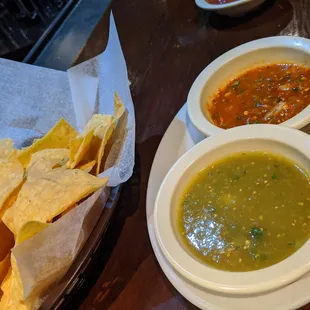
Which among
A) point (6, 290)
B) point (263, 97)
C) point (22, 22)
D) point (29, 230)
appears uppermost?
point (29, 230)

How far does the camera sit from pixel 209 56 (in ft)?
6.57

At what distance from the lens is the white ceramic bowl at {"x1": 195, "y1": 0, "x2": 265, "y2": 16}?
197cm

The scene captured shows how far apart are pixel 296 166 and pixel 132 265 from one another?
57 centimetres

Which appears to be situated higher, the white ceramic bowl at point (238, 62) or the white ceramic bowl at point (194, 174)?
the white ceramic bowl at point (194, 174)

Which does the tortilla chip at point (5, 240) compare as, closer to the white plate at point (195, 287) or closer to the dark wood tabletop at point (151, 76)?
the dark wood tabletop at point (151, 76)

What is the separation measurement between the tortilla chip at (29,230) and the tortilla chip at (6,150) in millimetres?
457

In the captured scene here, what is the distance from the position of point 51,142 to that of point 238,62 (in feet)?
2.52

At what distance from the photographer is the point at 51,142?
1.62 metres

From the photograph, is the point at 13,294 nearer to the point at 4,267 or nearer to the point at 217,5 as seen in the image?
the point at 4,267

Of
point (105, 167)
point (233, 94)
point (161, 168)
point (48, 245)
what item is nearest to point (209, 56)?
point (233, 94)

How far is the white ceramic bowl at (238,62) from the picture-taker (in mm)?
1620

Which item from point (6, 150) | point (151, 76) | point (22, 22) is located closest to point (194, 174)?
point (6, 150)

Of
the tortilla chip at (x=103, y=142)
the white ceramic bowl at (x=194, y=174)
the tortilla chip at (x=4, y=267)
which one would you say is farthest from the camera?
the tortilla chip at (x=103, y=142)

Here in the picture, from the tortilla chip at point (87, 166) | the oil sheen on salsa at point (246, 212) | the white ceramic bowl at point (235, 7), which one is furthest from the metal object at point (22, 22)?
the oil sheen on salsa at point (246, 212)
